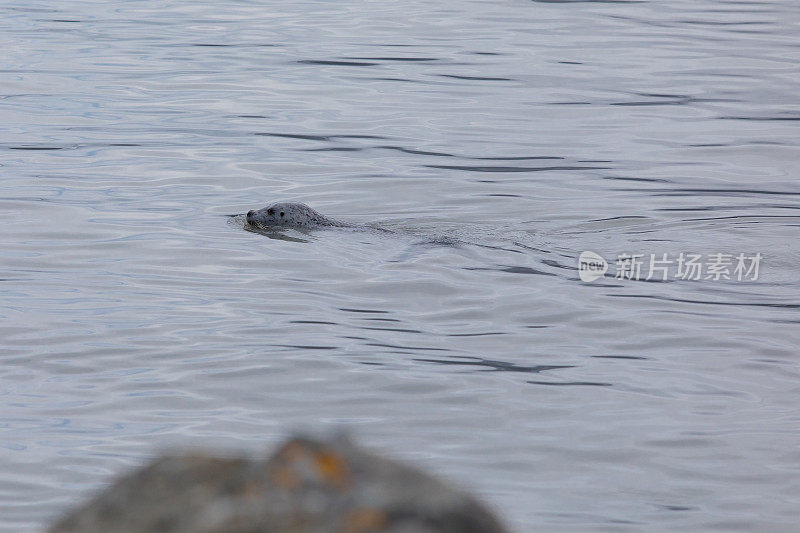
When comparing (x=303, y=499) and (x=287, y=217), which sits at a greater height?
(x=303, y=499)

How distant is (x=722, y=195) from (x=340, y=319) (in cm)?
509

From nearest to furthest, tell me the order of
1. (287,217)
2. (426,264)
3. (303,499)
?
1. (303,499)
2. (426,264)
3. (287,217)

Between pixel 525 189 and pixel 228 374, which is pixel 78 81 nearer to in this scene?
pixel 525 189

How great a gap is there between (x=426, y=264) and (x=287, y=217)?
1749mm

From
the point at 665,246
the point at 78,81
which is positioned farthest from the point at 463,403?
the point at 78,81

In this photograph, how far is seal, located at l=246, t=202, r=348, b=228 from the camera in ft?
37.9

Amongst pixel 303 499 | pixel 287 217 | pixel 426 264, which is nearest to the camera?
pixel 303 499

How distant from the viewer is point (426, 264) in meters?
10.4

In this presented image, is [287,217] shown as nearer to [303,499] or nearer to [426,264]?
[426,264]

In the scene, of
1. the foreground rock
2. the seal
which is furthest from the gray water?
the foreground rock

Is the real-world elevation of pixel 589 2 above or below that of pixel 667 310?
above

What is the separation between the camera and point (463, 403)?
7.23 meters

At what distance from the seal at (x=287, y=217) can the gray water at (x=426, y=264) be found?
22 cm

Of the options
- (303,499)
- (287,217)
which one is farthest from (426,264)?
(303,499)
